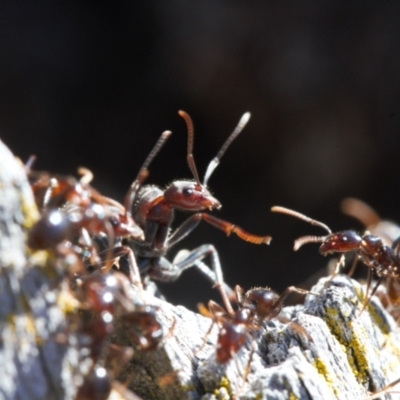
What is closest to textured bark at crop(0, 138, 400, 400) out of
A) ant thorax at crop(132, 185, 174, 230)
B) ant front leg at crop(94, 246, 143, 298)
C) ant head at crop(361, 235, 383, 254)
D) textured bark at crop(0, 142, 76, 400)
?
textured bark at crop(0, 142, 76, 400)

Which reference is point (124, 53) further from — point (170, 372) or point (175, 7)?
point (170, 372)

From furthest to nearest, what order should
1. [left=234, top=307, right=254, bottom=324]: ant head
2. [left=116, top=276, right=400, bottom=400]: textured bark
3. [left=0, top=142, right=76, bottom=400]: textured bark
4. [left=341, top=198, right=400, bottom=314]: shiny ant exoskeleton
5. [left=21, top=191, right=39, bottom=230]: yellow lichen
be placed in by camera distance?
[left=341, top=198, right=400, bottom=314]: shiny ant exoskeleton
[left=234, top=307, right=254, bottom=324]: ant head
[left=116, top=276, right=400, bottom=400]: textured bark
[left=21, top=191, right=39, bottom=230]: yellow lichen
[left=0, top=142, right=76, bottom=400]: textured bark

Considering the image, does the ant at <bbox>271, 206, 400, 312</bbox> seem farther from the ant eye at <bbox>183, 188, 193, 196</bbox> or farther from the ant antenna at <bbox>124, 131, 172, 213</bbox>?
the ant antenna at <bbox>124, 131, 172, 213</bbox>

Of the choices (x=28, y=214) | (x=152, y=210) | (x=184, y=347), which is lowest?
(x=152, y=210)

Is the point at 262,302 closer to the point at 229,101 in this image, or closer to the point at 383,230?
the point at 383,230

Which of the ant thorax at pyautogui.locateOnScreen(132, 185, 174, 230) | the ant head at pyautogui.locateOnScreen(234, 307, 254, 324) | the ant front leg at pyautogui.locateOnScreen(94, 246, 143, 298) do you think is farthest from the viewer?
the ant thorax at pyautogui.locateOnScreen(132, 185, 174, 230)

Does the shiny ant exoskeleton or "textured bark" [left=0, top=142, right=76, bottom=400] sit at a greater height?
"textured bark" [left=0, top=142, right=76, bottom=400]

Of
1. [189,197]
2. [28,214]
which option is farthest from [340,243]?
[28,214]

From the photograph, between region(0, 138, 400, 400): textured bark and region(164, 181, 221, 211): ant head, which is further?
region(164, 181, 221, 211): ant head

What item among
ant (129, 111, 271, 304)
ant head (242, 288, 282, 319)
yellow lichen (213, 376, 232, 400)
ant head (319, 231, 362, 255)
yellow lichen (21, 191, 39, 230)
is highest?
yellow lichen (21, 191, 39, 230)
